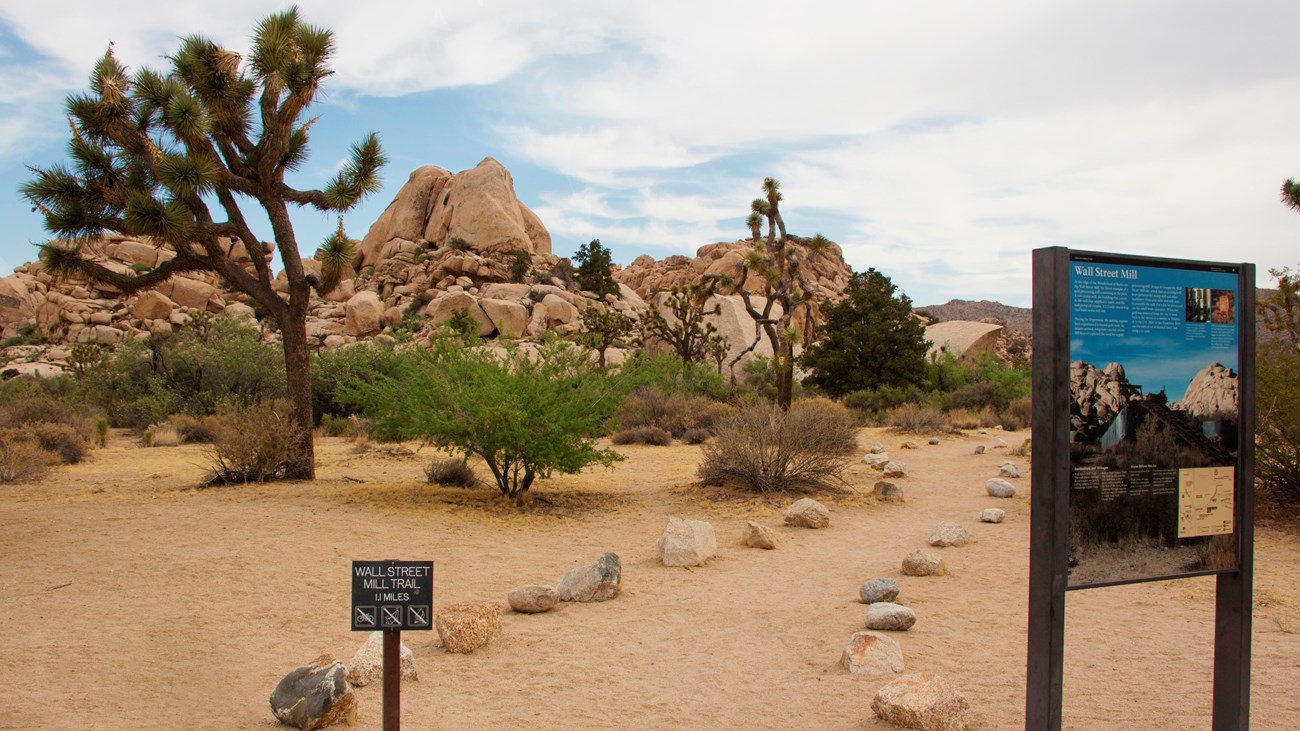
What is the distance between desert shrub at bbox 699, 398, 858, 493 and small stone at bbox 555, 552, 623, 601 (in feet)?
18.3

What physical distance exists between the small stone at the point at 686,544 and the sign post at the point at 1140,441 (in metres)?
5.06

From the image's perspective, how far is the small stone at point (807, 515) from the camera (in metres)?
10.9

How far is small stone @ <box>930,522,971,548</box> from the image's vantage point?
971 centimetres

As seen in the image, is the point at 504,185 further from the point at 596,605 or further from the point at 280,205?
the point at 596,605

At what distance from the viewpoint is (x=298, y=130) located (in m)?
13.9

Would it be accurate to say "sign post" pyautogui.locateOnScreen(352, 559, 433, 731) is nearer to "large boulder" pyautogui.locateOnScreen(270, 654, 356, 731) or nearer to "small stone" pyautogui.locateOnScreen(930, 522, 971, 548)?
"large boulder" pyautogui.locateOnScreen(270, 654, 356, 731)

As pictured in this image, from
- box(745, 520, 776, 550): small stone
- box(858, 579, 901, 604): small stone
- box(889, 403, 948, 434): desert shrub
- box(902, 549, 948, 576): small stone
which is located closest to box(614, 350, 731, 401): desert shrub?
box(889, 403, 948, 434): desert shrub

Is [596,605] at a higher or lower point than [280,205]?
lower

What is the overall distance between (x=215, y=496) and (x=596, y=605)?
22.6 ft

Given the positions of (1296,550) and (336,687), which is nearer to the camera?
(336,687)

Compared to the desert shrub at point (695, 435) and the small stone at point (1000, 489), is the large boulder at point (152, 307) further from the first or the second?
the small stone at point (1000, 489)

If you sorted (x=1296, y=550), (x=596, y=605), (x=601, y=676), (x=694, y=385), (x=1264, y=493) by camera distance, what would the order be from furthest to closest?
(x=694, y=385) < (x=1264, y=493) < (x=1296, y=550) < (x=596, y=605) < (x=601, y=676)

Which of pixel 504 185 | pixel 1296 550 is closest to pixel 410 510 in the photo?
pixel 1296 550

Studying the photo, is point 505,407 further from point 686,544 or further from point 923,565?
point 923,565
